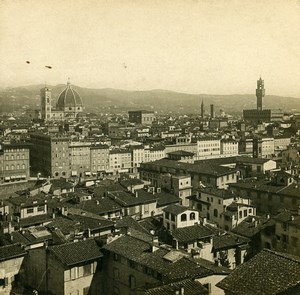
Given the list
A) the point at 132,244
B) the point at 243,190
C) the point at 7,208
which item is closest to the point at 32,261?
the point at 132,244

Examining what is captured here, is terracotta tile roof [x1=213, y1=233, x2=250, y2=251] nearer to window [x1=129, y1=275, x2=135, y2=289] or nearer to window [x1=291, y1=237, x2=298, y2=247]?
window [x1=291, y1=237, x2=298, y2=247]

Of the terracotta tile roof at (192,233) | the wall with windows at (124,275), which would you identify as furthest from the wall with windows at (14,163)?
the wall with windows at (124,275)

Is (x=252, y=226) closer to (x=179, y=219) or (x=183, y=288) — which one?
(x=179, y=219)

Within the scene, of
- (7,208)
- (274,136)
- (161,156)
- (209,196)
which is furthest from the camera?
(274,136)

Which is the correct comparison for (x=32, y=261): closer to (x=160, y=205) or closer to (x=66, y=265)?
(x=66, y=265)

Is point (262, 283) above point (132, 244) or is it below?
above

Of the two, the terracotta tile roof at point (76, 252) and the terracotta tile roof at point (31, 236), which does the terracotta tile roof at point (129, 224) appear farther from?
the terracotta tile roof at point (76, 252)

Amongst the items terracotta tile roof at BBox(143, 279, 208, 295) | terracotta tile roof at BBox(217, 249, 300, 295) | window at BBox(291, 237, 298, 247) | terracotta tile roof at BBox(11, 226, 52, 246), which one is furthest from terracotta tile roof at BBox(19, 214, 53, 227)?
terracotta tile roof at BBox(217, 249, 300, 295)

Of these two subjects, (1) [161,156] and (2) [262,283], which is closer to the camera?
(2) [262,283]
